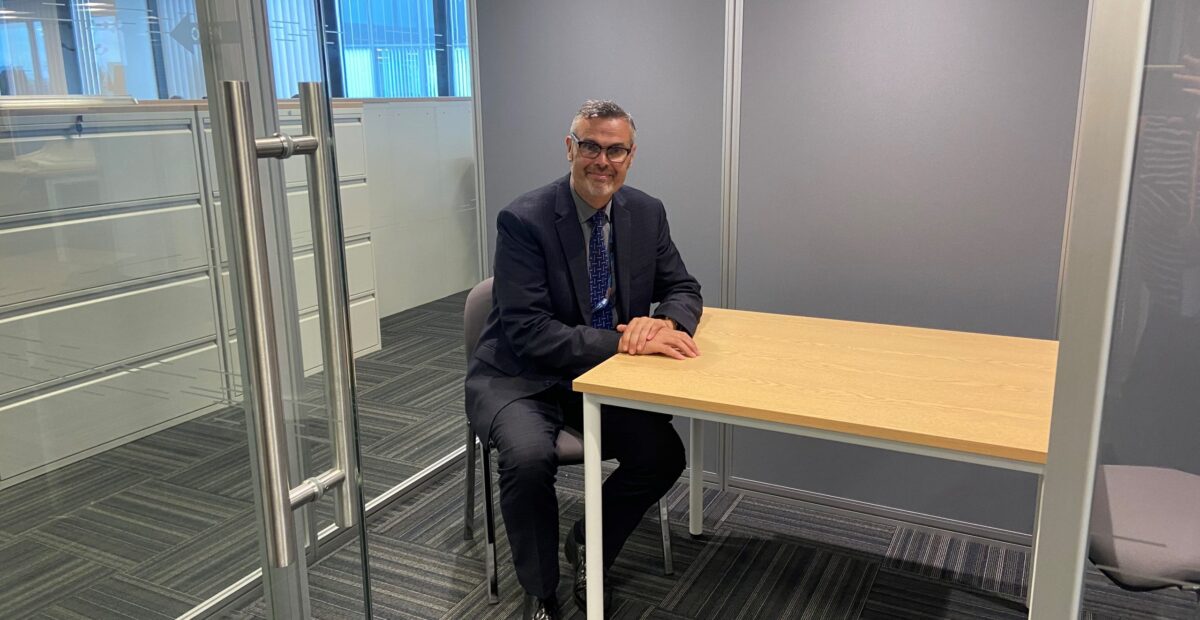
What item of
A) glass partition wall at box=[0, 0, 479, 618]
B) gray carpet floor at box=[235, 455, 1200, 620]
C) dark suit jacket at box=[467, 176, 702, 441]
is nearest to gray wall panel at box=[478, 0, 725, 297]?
dark suit jacket at box=[467, 176, 702, 441]

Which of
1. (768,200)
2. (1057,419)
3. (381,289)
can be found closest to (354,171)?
(381,289)

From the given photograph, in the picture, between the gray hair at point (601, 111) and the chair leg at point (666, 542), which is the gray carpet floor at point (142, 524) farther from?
the chair leg at point (666, 542)

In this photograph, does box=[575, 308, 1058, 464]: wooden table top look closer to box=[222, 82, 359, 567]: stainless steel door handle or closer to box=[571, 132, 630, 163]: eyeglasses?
box=[571, 132, 630, 163]: eyeglasses

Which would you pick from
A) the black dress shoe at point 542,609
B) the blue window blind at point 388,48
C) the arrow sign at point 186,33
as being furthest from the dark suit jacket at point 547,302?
the arrow sign at point 186,33

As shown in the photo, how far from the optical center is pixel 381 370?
10.9ft

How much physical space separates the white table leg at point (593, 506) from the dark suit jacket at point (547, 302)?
12.3 inches

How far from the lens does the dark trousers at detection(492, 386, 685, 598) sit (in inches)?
81.7

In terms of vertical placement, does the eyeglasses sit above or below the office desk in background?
above

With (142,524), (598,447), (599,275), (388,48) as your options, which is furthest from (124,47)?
(388,48)

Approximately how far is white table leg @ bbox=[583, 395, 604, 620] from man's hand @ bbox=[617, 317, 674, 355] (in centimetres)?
23

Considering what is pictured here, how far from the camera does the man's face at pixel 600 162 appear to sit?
2232 millimetres

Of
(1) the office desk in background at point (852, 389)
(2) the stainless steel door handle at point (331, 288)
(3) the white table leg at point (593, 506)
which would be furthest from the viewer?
(3) the white table leg at point (593, 506)

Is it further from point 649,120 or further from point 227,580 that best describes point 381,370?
point 227,580

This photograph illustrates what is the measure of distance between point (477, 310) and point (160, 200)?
1654 mm
